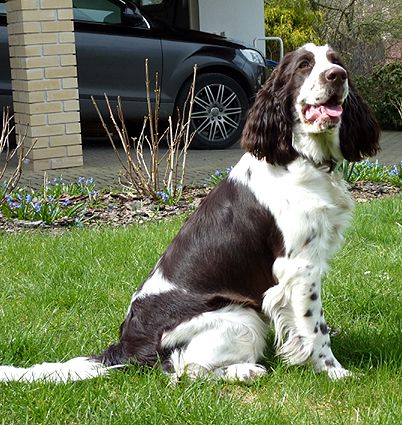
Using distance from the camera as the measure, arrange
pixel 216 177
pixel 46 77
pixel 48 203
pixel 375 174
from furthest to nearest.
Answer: pixel 46 77 → pixel 375 174 → pixel 216 177 → pixel 48 203

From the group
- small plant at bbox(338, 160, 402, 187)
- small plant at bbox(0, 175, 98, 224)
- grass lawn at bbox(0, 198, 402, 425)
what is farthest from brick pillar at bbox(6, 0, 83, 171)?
grass lawn at bbox(0, 198, 402, 425)

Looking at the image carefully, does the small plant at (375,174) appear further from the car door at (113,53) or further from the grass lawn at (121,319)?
the car door at (113,53)

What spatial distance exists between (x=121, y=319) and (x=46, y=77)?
606cm

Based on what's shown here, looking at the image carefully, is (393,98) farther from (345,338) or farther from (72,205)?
(345,338)

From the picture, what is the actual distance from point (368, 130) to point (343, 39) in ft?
57.1

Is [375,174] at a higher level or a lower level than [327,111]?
lower

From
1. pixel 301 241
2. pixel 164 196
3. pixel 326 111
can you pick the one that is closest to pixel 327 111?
pixel 326 111

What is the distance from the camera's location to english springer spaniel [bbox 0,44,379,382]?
3898 mm

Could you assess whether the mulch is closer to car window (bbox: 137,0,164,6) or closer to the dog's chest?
the dog's chest

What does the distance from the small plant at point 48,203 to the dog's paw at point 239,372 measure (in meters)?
3.81

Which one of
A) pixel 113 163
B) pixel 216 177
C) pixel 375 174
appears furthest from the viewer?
pixel 113 163

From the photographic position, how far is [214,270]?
3.99 meters

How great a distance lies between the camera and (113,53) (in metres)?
11.5

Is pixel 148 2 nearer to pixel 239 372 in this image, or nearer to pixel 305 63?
pixel 305 63
